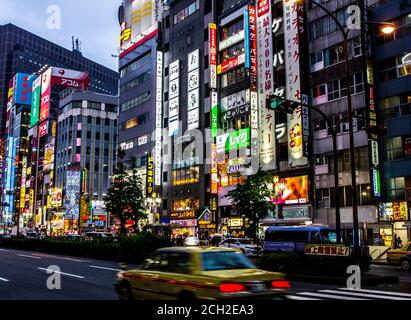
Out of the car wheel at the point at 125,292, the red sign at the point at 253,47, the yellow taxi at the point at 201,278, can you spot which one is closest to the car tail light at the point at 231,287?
the yellow taxi at the point at 201,278

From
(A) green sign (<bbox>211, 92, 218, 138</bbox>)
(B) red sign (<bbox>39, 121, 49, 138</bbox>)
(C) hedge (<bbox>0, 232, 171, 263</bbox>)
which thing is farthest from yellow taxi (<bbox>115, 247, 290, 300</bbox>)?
(B) red sign (<bbox>39, 121, 49, 138</bbox>)

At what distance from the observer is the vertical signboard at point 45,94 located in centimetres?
12762

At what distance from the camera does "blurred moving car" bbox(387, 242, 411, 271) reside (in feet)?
92.1

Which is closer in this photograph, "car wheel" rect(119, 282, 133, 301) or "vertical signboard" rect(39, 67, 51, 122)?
"car wheel" rect(119, 282, 133, 301)

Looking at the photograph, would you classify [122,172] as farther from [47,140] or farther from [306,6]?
[47,140]

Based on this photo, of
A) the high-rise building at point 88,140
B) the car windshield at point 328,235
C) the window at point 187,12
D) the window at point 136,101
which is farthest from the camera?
the high-rise building at point 88,140

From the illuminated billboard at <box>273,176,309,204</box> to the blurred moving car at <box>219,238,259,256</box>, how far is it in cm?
789

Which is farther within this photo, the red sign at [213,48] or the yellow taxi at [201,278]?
the red sign at [213,48]

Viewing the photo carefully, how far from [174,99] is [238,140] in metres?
16.8

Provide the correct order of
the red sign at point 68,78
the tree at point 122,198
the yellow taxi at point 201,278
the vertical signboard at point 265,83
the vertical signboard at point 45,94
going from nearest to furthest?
the yellow taxi at point 201,278 < the tree at point 122,198 < the vertical signboard at point 265,83 < the vertical signboard at point 45,94 < the red sign at point 68,78

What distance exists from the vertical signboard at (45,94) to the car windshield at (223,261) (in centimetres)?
12400

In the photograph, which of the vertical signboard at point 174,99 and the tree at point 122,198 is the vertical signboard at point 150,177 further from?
the tree at point 122,198

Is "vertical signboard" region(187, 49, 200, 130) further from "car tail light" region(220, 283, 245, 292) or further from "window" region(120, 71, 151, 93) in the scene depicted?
"car tail light" region(220, 283, 245, 292)

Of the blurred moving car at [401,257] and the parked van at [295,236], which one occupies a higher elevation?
the parked van at [295,236]
